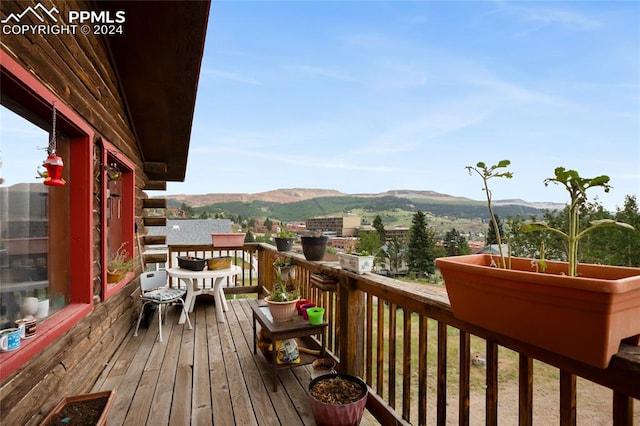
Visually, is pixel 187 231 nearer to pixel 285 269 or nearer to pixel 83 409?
pixel 285 269

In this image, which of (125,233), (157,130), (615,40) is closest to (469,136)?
(615,40)

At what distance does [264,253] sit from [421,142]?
16.3 ft

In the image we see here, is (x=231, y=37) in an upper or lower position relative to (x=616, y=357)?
upper

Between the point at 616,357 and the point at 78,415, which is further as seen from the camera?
the point at 78,415

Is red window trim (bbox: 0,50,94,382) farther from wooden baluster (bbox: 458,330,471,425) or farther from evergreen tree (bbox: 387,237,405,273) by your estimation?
evergreen tree (bbox: 387,237,405,273)

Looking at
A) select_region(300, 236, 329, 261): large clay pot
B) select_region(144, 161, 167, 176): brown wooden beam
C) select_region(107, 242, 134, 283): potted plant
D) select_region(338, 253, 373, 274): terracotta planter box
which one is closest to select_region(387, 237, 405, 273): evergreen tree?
select_region(338, 253, 373, 274): terracotta planter box

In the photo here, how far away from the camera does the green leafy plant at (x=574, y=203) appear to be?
33.6 inches

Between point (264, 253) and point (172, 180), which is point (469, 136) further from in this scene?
point (172, 180)

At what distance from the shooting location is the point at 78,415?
5.37ft

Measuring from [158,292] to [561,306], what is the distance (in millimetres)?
3869

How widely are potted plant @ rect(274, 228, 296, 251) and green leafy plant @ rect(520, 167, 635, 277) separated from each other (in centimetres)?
306

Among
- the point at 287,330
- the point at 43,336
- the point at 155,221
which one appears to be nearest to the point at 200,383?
the point at 287,330

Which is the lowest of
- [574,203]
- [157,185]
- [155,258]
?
[155,258]

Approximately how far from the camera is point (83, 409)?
1696 mm
